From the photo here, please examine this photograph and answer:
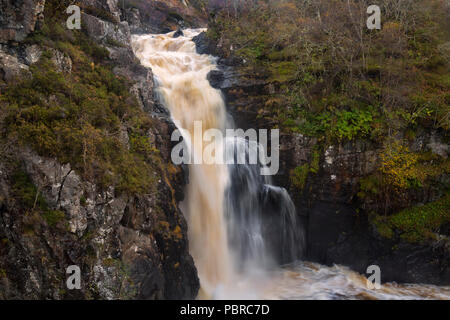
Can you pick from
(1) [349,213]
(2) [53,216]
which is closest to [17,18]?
(2) [53,216]

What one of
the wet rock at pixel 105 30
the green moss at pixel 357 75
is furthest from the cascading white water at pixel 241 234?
the green moss at pixel 357 75

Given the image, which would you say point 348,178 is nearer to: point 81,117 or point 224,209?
point 224,209

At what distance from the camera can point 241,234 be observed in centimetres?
952

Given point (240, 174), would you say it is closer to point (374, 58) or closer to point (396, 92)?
point (396, 92)

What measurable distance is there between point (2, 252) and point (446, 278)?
37.1 feet

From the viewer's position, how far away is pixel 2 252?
4477 millimetres

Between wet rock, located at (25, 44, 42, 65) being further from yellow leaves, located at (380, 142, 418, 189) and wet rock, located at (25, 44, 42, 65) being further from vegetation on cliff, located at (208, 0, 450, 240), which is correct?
yellow leaves, located at (380, 142, 418, 189)

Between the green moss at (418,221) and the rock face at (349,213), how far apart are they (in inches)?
8.4

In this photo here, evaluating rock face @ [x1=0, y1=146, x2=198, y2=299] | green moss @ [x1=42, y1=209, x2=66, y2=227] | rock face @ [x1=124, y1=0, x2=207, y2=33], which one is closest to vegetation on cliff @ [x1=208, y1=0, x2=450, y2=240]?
rock face @ [x1=0, y1=146, x2=198, y2=299]

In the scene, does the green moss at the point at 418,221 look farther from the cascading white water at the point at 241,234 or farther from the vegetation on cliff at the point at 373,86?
the cascading white water at the point at 241,234

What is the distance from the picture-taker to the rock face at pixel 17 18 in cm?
630

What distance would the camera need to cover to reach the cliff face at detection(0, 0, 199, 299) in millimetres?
4621

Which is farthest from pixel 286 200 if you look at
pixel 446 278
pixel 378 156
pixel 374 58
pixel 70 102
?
pixel 70 102

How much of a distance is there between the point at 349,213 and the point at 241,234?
3.85 m
